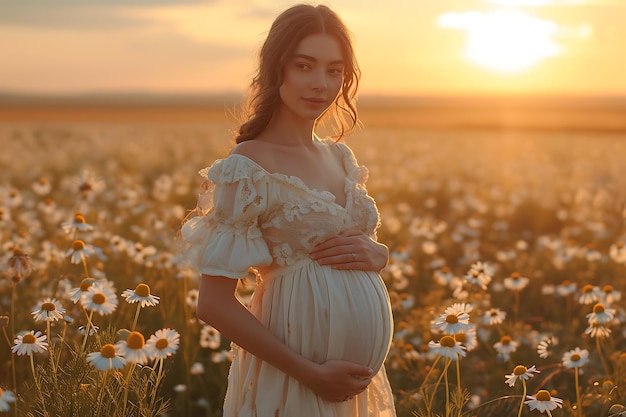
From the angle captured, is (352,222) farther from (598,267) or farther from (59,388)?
(598,267)

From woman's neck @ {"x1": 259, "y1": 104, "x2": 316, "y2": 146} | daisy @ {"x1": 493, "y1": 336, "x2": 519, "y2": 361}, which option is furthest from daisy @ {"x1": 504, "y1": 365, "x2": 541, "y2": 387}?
woman's neck @ {"x1": 259, "y1": 104, "x2": 316, "y2": 146}

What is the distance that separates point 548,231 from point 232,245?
7.73 m

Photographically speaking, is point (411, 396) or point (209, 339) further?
point (209, 339)

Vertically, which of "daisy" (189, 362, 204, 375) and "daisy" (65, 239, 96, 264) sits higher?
"daisy" (65, 239, 96, 264)

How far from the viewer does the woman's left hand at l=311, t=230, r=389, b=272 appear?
247 cm

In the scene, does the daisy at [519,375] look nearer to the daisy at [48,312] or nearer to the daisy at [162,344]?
the daisy at [162,344]

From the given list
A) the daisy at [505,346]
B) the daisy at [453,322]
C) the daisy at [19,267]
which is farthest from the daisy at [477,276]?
the daisy at [19,267]

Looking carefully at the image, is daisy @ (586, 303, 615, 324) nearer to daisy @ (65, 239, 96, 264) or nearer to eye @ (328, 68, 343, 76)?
eye @ (328, 68, 343, 76)

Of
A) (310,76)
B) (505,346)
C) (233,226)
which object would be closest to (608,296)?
(505,346)

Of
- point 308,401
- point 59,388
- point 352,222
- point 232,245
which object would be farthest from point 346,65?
point 59,388

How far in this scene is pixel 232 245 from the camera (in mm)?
2359

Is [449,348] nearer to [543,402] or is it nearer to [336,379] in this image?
[543,402]

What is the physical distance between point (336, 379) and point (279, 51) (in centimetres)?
103

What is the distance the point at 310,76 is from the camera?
8.20 feet
